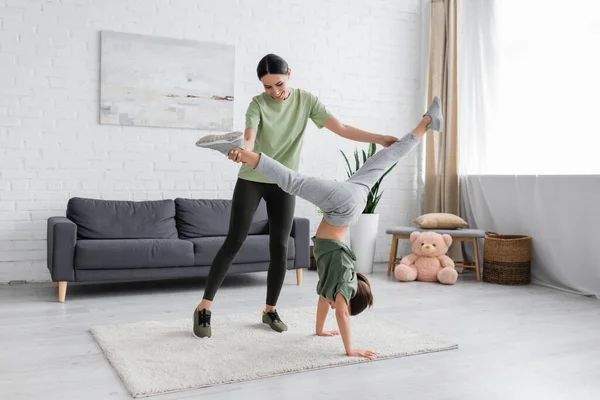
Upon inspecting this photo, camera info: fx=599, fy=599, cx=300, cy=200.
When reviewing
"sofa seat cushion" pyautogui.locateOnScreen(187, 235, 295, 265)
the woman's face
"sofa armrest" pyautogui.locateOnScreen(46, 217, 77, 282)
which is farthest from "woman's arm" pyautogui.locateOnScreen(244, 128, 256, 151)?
"sofa armrest" pyautogui.locateOnScreen(46, 217, 77, 282)

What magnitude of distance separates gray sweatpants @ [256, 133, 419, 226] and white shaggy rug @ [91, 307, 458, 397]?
616 millimetres

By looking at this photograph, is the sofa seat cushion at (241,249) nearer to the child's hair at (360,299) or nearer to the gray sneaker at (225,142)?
the child's hair at (360,299)

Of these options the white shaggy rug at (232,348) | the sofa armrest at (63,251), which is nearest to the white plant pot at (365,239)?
the white shaggy rug at (232,348)

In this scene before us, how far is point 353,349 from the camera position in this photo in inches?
105

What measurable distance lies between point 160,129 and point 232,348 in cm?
264

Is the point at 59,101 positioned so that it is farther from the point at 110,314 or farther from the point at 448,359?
the point at 448,359

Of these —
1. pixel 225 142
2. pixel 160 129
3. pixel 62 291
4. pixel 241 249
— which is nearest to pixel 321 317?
pixel 225 142

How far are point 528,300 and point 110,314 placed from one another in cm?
274

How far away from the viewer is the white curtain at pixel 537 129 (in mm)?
4305

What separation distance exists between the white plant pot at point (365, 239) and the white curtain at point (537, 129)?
982 millimetres

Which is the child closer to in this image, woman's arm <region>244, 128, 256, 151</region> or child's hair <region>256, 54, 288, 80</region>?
woman's arm <region>244, 128, 256, 151</region>

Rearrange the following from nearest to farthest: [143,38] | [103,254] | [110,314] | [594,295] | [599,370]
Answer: [599,370]
[110,314]
[103,254]
[594,295]
[143,38]

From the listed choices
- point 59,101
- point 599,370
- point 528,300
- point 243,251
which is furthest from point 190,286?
point 599,370

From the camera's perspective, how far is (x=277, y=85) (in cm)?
274
